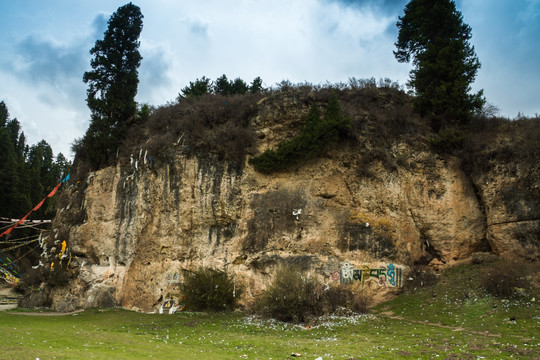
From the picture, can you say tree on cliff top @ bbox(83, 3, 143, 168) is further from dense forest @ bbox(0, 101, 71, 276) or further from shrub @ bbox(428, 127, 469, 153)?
shrub @ bbox(428, 127, 469, 153)

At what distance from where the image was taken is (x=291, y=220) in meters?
25.0

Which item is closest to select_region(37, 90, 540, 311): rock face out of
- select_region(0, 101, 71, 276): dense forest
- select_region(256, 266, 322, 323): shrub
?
select_region(256, 266, 322, 323): shrub

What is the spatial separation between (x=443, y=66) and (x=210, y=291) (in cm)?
2013

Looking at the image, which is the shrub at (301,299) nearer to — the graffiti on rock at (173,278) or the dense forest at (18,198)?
the graffiti on rock at (173,278)

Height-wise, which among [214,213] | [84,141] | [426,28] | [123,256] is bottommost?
[123,256]

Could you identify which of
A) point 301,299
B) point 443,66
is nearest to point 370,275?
point 301,299

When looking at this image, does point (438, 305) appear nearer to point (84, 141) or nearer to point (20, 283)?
point (84, 141)

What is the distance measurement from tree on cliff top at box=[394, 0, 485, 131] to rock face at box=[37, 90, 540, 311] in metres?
3.07

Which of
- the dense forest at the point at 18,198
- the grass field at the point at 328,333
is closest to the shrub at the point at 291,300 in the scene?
the grass field at the point at 328,333

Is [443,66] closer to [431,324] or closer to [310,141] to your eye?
[310,141]

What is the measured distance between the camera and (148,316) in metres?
23.7

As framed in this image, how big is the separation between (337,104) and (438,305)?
12632 millimetres

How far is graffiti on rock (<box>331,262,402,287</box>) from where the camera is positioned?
2331cm

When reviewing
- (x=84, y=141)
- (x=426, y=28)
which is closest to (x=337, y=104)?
(x=426, y=28)
